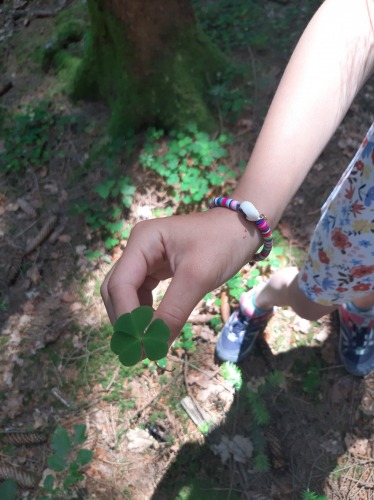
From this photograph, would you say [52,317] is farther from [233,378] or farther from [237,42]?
[237,42]

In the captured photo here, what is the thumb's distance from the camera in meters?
1.26

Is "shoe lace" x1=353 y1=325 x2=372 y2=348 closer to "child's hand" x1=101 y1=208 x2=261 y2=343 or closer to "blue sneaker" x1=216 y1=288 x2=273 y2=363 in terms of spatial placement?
"blue sneaker" x1=216 y1=288 x2=273 y2=363

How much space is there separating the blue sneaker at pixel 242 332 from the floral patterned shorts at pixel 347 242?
24.2 inches

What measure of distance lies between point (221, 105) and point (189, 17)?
2.39 ft

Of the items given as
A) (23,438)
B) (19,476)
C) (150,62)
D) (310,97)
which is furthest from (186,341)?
(150,62)

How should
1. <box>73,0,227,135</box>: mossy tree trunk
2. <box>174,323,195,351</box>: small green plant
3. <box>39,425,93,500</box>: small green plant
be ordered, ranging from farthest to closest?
<box>73,0,227,135</box>: mossy tree trunk
<box>174,323,195,351</box>: small green plant
<box>39,425,93,500</box>: small green plant

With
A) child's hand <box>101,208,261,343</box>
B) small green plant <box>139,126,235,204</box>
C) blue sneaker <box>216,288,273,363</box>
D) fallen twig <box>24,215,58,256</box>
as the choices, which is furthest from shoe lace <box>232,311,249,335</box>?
fallen twig <box>24,215,58,256</box>

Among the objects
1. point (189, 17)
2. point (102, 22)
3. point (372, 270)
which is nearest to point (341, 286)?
point (372, 270)

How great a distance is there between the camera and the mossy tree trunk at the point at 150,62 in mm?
3115

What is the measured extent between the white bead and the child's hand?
30mm

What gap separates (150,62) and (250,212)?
7.81 feet

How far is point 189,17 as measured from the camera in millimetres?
3258

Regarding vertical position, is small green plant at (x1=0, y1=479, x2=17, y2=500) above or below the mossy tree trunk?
below

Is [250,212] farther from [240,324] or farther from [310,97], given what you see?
[240,324]
